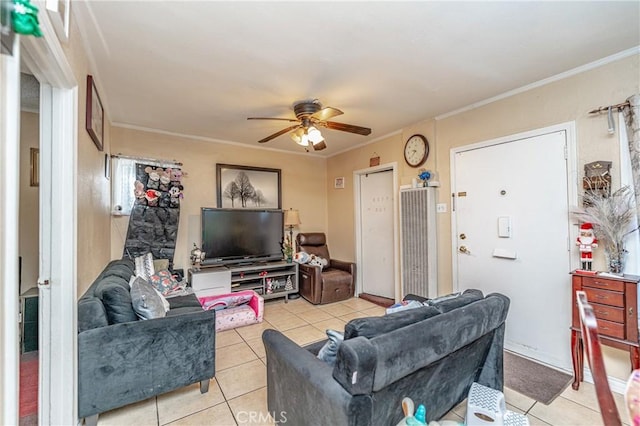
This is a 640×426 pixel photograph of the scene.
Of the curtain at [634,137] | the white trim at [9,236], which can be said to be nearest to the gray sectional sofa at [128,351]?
the white trim at [9,236]

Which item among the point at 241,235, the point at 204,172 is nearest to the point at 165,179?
the point at 204,172

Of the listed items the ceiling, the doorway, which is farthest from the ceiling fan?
the doorway

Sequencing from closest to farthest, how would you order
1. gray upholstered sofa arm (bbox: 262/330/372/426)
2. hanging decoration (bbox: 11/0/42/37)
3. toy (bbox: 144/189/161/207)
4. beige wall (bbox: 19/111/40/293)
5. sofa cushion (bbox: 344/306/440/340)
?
hanging decoration (bbox: 11/0/42/37), gray upholstered sofa arm (bbox: 262/330/372/426), sofa cushion (bbox: 344/306/440/340), beige wall (bbox: 19/111/40/293), toy (bbox: 144/189/161/207)

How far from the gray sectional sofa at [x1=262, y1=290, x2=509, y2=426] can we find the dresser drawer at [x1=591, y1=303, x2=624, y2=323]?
767 millimetres

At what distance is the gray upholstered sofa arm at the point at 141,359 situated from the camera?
5.55 feet

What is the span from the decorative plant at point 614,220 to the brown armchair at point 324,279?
2918 millimetres

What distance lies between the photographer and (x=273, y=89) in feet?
8.70

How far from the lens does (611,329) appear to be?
1962mm

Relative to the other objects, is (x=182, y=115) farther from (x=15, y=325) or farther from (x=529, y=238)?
(x=529, y=238)

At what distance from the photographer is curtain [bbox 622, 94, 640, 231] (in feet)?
6.57

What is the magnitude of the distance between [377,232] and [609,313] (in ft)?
9.09

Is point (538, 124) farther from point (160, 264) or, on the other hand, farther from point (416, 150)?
point (160, 264)

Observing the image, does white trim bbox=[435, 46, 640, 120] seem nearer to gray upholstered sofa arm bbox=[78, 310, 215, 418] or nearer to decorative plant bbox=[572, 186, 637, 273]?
decorative plant bbox=[572, 186, 637, 273]

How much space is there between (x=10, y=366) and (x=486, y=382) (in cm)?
242
